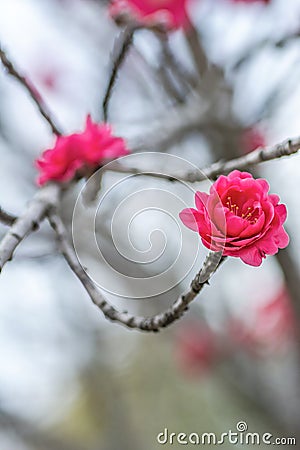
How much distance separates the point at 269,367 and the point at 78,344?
634mm

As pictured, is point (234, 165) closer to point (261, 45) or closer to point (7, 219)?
point (7, 219)

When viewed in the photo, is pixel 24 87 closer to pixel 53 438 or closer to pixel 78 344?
pixel 53 438

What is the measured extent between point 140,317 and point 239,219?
0.50 ft

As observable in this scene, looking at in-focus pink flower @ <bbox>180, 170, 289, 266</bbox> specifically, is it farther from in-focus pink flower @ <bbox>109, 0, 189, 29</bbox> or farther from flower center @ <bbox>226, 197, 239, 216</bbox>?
in-focus pink flower @ <bbox>109, 0, 189, 29</bbox>

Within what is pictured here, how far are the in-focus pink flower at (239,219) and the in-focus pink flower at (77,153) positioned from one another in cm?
24

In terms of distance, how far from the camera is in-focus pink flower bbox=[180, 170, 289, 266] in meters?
0.49

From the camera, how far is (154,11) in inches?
38.3

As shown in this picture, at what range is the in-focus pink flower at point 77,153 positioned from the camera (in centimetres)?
73

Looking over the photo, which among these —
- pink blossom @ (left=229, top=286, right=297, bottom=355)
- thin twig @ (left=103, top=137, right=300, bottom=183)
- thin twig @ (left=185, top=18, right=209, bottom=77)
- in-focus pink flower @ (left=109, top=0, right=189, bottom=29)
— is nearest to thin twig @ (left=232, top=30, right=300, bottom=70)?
thin twig @ (left=185, top=18, right=209, bottom=77)

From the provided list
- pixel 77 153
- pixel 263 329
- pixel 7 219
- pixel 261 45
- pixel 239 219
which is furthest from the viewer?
pixel 263 329

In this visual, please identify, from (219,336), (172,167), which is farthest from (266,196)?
(219,336)

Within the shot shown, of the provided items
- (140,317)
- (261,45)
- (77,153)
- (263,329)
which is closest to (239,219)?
(140,317)

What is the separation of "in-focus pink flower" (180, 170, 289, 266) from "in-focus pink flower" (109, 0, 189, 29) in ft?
1.18

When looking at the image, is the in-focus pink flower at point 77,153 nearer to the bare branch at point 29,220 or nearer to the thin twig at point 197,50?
the bare branch at point 29,220
